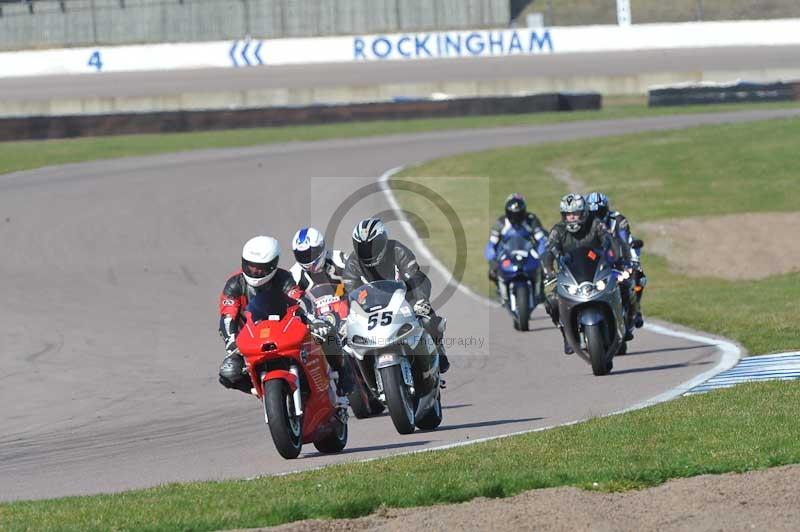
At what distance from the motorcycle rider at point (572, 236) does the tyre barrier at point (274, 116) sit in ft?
97.7

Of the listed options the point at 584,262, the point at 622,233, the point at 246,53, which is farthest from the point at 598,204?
the point at 246,53

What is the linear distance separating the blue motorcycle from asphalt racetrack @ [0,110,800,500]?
0.31 metres

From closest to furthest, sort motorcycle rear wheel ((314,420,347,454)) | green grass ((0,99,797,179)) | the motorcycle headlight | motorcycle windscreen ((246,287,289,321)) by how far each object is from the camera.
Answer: motorcycle windscreen ((246,287,289,321)) → motorcycle rear wheel ((314,420,347,454)) → the motorcycle headlight → green grass ((0,99,797,179))

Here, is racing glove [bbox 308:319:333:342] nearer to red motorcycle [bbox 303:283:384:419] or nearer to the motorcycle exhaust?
red motorcycle [bbox 303:283:384:419]

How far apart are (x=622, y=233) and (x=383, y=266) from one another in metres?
4.90

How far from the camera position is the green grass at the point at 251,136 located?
127ft

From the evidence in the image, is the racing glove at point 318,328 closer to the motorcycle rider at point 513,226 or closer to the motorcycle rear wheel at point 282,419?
the motorcycle rear wheel at point 282,419

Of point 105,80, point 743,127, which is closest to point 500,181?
point 743,127

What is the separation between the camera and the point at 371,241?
460 inches

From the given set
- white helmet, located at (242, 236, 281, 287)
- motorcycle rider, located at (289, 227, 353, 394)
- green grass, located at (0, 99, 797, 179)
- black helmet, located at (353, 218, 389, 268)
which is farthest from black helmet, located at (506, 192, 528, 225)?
green grass, located at (0, 99, 797, 179)

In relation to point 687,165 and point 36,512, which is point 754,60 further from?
point 36,512

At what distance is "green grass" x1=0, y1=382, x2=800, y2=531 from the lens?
8031 millimetres

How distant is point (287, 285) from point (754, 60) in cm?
4712

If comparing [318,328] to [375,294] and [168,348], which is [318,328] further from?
[168,348]
